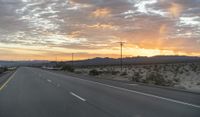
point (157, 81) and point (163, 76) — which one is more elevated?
point (157, 81)

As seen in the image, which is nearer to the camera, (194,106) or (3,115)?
(3,115)

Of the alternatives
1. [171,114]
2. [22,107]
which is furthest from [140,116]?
[22,107]

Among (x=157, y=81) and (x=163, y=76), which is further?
(x=163, y=76)

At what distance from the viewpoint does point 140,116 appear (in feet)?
36.3

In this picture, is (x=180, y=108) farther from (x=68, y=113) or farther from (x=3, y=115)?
(x=3, y=115)

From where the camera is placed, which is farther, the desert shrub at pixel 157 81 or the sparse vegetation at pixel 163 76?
the sparse vegetation at pixel 163 76

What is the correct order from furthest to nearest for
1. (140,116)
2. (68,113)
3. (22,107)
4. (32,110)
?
(22,107) < (32,110) < (68,113) < (140,116)

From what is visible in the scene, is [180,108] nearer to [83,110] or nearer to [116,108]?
[116,108]

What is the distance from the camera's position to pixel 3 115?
1149 centimetres

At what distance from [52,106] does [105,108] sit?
2.14 m

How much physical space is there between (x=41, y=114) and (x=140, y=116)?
3128 millimetres

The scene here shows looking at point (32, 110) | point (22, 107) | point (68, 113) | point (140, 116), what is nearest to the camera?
point (140, 116)

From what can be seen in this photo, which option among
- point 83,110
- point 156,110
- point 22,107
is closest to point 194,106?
point 156,110

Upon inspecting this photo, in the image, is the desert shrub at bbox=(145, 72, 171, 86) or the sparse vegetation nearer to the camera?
the desert shrub at bbox=(145, 72, 171, 86)
